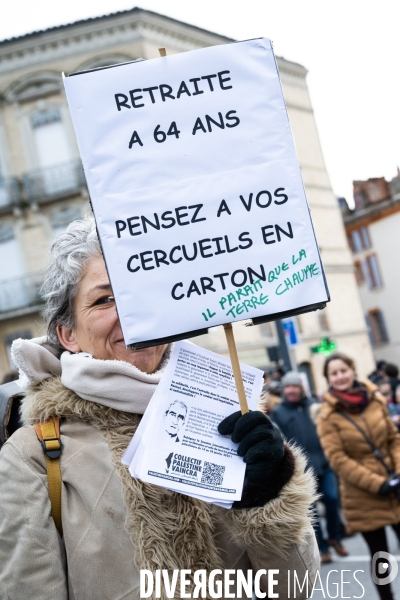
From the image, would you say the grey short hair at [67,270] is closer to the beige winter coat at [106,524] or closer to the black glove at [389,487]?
the beige winter coat at [106,524]

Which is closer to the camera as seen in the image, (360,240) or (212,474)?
(212,474)

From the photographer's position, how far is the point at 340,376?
666 cm

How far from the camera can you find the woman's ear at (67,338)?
294cm

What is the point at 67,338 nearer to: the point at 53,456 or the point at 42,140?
the point at 53,456

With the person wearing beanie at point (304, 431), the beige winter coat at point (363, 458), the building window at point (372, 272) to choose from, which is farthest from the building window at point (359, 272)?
the beige winter coat at point (363, 458)

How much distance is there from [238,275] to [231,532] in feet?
2.62

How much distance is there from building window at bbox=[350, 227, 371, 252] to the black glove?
1701 inches

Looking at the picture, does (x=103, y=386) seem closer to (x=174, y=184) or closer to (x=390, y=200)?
(x=174, y=184)

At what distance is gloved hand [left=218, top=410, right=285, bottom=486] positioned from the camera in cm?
244

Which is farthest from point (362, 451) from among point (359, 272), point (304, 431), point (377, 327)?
point (359, 272)

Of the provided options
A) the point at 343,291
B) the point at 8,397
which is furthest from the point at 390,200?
the point at 8,397

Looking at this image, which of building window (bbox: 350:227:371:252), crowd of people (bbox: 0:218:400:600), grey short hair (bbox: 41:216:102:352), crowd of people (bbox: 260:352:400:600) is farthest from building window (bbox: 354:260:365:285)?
crowd of people (bbox: 0:218:400:600)

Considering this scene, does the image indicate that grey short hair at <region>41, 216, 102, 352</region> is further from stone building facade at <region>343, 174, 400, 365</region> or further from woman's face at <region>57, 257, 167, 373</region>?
stone building facade at <region>343, 174, 400, 365</region>

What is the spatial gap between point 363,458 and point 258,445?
13.9 feet
